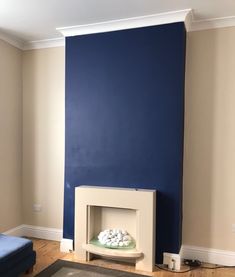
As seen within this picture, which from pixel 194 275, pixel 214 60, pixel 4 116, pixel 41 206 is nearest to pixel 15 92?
pixel 4 116

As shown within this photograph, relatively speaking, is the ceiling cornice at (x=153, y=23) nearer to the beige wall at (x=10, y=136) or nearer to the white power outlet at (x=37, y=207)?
the beige wall at (x=10, y=136)

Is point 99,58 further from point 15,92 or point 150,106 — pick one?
point 15,92

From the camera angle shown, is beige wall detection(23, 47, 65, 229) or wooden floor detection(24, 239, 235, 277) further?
beige wall detection(23, 47, 65, 229)

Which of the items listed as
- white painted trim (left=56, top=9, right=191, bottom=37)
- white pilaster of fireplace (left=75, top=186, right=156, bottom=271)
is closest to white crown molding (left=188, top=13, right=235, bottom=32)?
white painted trim (left=56, top=9, right=191, bottom=37)

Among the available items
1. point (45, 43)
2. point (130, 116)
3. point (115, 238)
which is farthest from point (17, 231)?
point (45, 43)

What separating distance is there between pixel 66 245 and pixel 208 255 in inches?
66.7

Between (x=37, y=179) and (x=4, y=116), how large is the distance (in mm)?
981

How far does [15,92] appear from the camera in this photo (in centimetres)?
386

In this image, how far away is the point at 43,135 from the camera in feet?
12.7

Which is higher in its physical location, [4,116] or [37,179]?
[4,116]

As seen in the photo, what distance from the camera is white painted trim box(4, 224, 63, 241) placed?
3.80 m

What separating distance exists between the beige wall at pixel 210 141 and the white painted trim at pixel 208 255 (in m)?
0.05

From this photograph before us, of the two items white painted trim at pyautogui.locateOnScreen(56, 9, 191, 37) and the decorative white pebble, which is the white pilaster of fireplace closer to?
the decorative white pebble

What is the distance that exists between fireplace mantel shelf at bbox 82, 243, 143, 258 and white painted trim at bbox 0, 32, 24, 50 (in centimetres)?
283
